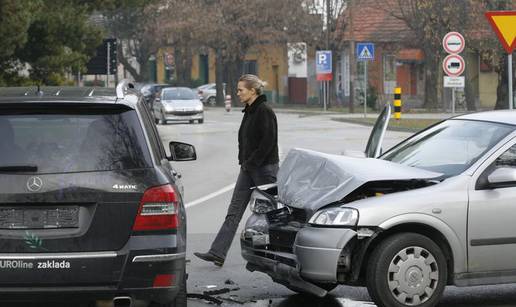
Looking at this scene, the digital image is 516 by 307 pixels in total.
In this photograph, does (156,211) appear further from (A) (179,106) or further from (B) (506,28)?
(A) (179,106)

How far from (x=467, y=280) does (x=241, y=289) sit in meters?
2.04

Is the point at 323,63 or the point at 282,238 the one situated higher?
the point at 323,63

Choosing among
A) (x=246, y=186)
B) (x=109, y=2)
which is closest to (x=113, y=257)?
(x=246, y=186)

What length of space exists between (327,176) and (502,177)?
128cm

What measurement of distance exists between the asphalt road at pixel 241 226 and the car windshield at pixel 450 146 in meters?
1.07

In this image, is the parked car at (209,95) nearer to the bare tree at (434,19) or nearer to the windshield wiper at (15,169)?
the bare tree at (434,19)

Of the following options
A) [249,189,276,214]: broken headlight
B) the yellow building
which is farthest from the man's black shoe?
the yellow building

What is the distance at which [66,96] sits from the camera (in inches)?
253

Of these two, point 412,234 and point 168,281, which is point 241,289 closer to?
point 412,234

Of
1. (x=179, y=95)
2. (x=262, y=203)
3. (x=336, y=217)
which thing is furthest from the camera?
(x=179, y=95)

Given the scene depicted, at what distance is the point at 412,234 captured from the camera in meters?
7.39

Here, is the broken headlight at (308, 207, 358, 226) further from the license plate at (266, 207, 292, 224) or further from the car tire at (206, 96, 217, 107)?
the car tire at (206, 96, 217, 107)

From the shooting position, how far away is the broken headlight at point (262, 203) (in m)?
8.52

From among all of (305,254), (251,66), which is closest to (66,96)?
(305,254)
